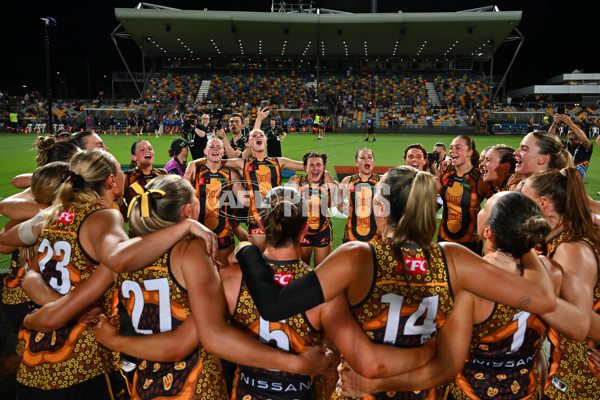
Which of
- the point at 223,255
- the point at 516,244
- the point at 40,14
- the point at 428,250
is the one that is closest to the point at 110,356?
the point at 428,250

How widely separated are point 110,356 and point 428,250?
2221 mm

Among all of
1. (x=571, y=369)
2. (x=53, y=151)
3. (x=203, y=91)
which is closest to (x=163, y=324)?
(x=571, y=369)

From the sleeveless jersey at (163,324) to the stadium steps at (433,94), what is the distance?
44819 millimetres

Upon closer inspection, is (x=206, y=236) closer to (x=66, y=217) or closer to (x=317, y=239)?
(x=66, y=217)

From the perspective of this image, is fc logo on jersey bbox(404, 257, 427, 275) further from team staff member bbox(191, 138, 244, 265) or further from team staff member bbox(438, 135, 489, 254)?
team staff member bbox(191, 138, 244, 265)

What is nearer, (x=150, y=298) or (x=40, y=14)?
(x=150, y=298)

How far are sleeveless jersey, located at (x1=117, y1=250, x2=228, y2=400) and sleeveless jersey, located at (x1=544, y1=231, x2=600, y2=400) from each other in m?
2.10

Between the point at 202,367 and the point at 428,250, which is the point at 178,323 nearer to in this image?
the point at 202,367

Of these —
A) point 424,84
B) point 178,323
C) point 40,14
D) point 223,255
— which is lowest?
point 223,255

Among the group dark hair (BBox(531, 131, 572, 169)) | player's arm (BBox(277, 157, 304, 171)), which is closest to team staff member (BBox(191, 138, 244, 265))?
player's arm (BBox(277, 157, 304, 171))

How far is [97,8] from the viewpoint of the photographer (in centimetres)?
6019

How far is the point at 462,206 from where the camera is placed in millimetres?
5293

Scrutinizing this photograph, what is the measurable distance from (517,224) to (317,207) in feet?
12.9

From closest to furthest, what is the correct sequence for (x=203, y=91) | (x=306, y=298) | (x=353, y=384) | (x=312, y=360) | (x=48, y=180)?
(x=306, y=298)
(x=353, y=384)
(x=312, y=360)
(x=48, y=180)
(x=203, y=91)
